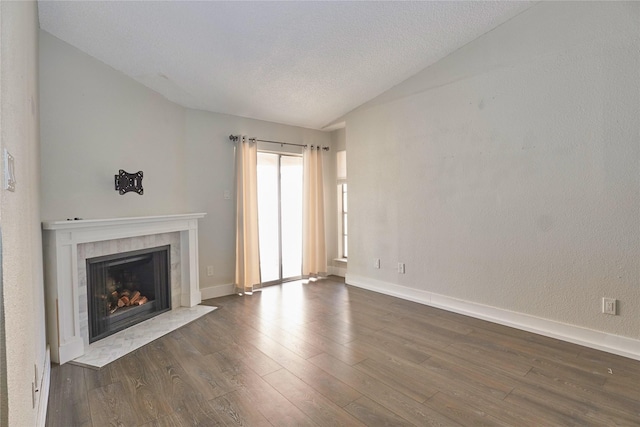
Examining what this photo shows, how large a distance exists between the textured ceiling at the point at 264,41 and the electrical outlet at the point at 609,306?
2.68m

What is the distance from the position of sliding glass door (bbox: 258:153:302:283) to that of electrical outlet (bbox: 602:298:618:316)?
12.1 ft

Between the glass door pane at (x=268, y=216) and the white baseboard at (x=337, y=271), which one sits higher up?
the glass door pane at (x=268, y=216)

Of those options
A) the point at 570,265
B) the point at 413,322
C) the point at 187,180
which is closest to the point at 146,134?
the point at 187,180

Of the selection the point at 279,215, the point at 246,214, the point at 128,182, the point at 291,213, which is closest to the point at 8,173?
the point at 128,182

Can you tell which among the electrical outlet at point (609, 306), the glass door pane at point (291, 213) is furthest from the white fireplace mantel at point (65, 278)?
the electrical outlet at point (609, 306)

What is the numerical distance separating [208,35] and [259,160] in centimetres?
209

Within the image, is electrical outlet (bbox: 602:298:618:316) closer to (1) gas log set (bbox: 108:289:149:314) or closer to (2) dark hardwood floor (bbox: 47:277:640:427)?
(2) dark hardwood floor (bbox: 47:277:640:427)

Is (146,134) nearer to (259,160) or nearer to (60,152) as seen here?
(60,152)

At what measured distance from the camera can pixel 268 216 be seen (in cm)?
485

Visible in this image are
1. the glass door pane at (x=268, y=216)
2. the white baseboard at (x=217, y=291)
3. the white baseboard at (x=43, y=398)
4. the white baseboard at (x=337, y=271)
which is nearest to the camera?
the white baseboard at (x=43, y=398)

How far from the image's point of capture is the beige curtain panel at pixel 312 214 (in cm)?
510

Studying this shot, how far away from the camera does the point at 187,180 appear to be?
399 centimetres

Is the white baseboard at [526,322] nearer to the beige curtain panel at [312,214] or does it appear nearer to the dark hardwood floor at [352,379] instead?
the dark hardwood floor at [352,379]

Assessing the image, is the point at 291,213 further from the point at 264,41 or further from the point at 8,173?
the point at 8,173
